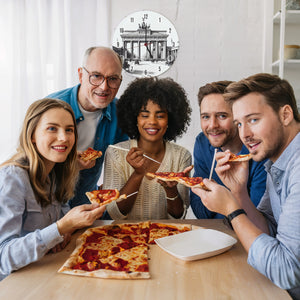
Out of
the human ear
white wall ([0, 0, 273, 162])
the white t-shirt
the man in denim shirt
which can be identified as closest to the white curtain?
white wall ([0, 0, 273, 162])

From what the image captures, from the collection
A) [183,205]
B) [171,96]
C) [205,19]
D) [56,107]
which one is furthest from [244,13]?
[56,107]

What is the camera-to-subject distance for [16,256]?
1517 millimetres

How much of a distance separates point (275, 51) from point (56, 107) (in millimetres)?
3576

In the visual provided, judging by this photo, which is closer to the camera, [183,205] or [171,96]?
[183,205]

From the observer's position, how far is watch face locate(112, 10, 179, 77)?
445 centimetres

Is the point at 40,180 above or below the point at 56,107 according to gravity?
below

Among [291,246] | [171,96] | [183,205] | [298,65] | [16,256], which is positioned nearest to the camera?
[291,246]

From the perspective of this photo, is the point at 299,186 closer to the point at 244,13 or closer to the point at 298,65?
the point at 298,65

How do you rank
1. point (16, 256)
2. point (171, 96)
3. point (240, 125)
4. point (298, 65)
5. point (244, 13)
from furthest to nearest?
point (244, 13) → point (298, 65) → point (171, 96) → point (240, 125) → point (16, 256)

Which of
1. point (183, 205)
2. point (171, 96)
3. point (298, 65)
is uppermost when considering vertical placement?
point (298, 65)

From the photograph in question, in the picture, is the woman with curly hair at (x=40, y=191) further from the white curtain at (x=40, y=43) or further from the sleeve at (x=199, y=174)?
the white curtain at (x=40, y=43)

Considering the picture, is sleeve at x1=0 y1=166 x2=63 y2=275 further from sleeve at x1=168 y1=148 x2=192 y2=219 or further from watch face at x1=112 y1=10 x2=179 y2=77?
watch face at x1=112 y1=10 x2=179 y2=77

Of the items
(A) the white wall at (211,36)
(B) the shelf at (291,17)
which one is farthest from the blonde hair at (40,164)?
(B) the shelf at (291,17)

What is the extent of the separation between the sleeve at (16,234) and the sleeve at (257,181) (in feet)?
4.84
